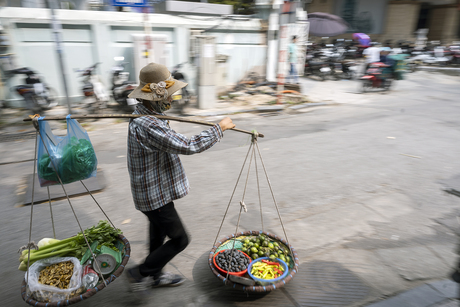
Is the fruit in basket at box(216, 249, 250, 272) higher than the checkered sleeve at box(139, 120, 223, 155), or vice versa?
the checkered sleeve at box(139, 120, 223, 155)

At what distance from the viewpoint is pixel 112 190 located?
4.16 meters

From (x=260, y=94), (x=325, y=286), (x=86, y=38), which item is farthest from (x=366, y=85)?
(x=325, y=286)

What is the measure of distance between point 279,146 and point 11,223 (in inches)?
164

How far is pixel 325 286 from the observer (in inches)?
101

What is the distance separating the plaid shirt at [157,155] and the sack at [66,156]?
1.37 ft

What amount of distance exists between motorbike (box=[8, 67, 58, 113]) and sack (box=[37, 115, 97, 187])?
5.34 meters

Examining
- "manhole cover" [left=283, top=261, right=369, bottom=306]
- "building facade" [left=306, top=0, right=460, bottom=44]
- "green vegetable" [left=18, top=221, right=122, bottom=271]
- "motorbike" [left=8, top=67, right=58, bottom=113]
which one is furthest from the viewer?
"building facade" [left=306, top=0, right=460, bottom=44]

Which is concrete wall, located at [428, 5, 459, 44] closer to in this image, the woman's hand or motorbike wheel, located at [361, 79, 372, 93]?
motorbike wheel, located at [361, 79, 372, 93]

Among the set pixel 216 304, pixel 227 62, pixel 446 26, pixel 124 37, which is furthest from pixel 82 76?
pixel 446 26

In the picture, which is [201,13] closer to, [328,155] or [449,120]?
[328,155]

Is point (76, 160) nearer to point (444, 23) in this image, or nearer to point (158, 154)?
point (158, 154)

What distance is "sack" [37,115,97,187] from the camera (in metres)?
2.22

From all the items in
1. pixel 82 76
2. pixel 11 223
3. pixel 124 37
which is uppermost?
pixel 124 37

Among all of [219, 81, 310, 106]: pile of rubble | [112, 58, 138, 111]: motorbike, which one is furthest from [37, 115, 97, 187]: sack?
[219, 81, 310, 106]: pile of rubble
